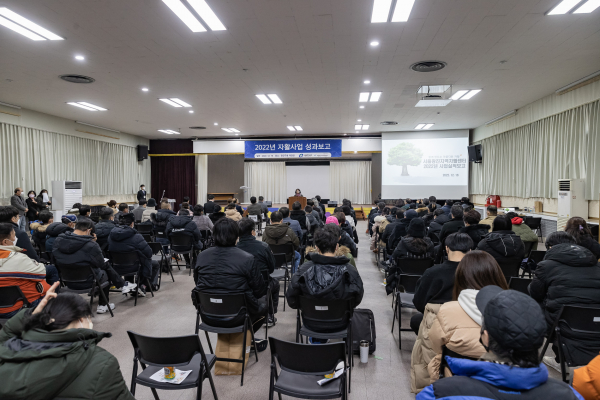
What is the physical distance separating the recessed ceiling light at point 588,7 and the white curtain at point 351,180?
1215cm

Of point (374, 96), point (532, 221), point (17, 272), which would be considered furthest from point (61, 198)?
point (532, 221)

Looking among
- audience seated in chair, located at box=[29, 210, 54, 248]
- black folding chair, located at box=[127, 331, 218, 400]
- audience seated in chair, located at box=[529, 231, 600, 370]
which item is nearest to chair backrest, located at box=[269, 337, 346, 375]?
black folding chair, located at box=[127, 331, 218, 400]

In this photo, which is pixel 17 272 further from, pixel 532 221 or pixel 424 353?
pixel 532 221

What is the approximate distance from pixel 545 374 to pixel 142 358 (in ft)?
6.79

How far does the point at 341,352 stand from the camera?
6.44ft

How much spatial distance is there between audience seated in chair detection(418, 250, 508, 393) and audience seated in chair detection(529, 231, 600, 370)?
2.97 feet

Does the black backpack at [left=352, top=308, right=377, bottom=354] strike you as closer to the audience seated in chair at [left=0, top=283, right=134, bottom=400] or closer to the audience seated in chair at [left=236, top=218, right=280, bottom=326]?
the audience seated in chair at [left=236, top=218, right=280, bottom=326]

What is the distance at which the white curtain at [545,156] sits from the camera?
7.83 metres

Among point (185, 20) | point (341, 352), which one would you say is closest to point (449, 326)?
point (341, 352)

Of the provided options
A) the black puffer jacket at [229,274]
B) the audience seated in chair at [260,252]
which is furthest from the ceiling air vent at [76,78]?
the black puffer jacket at [229,274]

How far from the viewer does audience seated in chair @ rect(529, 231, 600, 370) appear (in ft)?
8.30

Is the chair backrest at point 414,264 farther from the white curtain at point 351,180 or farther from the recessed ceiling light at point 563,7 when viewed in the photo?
the white curtain at point 351,180

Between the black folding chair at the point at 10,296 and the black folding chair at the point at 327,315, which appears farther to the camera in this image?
the black folding chair at the point at 10,296

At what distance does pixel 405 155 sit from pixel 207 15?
11.1m
